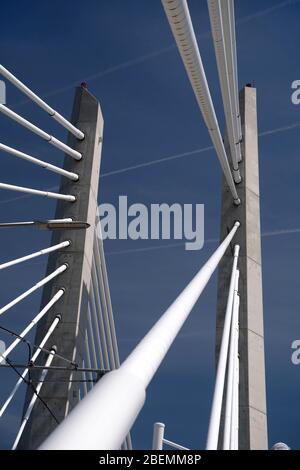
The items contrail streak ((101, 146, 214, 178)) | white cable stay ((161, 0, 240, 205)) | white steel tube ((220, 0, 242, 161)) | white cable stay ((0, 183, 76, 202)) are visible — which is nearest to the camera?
white cable stay ((161, 0, 240, 205))

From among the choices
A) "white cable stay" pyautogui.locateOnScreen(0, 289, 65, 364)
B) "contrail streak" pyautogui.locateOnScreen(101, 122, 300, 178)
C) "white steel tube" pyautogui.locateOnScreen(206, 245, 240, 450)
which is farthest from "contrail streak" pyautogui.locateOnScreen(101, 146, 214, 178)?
"white steel tube" pyautogui.locateOnScreen(206, 245, 240, 450)

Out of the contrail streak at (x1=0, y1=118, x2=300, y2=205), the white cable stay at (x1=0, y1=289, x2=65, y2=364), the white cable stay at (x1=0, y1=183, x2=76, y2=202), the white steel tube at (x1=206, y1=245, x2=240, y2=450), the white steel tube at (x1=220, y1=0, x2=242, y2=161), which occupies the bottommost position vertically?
the white steel tube at (x1=206, y1=245, x2=240, y2=450)

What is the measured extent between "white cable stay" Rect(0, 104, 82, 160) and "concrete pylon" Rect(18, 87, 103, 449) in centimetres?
27

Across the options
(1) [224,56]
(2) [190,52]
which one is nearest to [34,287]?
(1) [224,56]

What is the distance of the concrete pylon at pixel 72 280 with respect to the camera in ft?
31.4

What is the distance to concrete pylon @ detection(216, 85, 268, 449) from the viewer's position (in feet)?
34.2

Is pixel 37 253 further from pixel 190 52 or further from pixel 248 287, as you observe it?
pixel 190 52

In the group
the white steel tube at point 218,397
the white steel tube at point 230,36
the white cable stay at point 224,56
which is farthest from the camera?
the white steel tube at point 230,36

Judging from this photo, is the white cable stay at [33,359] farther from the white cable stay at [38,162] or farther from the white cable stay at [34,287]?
the white cable stay at [38,162]

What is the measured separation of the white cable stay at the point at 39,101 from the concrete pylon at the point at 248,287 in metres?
2.79

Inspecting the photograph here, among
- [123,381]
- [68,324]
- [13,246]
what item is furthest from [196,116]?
[123,381]

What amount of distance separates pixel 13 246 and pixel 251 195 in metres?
38.3

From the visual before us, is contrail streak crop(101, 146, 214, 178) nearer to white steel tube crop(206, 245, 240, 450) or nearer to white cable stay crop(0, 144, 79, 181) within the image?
white cable stay crop(0, 144, 79, 181)

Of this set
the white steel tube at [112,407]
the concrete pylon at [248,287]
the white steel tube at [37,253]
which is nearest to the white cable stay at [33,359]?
the white steel tube at [37,253]
